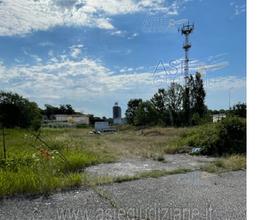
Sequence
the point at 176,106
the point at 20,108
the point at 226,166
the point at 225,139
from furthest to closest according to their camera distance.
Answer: the point at 176,106, the point at 20,108, the point at 225,139, the point at 226,166

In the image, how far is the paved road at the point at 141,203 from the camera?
3.95 metres

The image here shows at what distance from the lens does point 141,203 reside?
4438 millimetres

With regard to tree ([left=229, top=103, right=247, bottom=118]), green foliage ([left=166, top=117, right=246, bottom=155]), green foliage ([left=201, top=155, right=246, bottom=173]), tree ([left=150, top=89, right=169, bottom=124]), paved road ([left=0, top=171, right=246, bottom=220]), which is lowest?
paved road ([left=0, top=171, right=246, bottom=220])

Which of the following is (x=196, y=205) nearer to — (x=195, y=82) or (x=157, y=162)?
(x=157, y=162)

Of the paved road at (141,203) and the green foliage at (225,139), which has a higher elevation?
the green foliage at (225,139)

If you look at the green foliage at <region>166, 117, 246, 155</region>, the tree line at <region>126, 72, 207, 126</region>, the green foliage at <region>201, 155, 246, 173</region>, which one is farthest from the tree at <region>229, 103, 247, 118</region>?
the tree line at <region>126, 72, 207, 126</region>

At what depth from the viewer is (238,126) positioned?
456 inches

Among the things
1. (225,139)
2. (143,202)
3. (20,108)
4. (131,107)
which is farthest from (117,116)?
(143,202)

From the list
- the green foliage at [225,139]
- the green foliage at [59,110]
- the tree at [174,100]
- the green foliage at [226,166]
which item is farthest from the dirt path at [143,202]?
→ the green foliage at [59,110]

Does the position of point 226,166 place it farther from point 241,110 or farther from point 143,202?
point 143,202

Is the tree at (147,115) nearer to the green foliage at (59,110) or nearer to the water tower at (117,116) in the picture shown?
the water tower at (117,116)

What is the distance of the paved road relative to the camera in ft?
13.0

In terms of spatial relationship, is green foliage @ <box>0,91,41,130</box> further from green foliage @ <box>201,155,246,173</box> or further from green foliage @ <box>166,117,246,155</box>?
green foliage @ <box>201,155,246,173</box>

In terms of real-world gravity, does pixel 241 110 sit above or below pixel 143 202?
above
